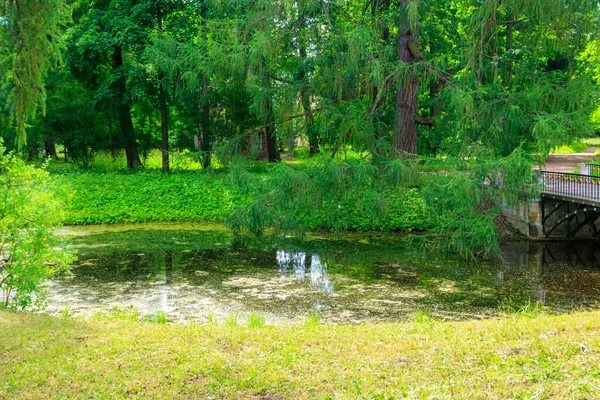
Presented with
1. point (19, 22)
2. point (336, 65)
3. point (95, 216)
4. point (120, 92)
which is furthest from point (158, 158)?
point (19, 22)

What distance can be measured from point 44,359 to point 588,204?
14.9 m

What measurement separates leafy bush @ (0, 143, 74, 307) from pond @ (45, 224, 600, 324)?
5.25ft

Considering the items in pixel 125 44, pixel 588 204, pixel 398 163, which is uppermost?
pixel 125 44

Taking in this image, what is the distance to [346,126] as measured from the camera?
1636 centimetres

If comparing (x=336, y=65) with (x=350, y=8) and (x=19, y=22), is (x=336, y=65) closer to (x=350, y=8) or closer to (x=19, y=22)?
(x=350, y=8)

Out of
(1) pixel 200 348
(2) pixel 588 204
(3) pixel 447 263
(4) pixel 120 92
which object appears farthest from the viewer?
(4) pixel 120 92

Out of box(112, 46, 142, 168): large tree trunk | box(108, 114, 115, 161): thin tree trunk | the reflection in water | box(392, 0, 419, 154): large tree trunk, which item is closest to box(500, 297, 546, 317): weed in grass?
the reflection in water

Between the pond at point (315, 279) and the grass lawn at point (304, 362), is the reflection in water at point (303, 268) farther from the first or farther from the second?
the grass lawn at point (304, 362)

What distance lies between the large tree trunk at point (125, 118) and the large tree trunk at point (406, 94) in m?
11.9

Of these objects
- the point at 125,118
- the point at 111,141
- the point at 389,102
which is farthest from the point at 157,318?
the point at 111,141

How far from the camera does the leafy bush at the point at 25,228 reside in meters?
9.70

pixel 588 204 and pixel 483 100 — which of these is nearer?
pixel 483 100

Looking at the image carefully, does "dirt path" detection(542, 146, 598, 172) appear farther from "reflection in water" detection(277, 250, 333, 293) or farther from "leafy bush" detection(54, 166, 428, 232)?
"reflection in water" detection(277, 250, 333, 293)

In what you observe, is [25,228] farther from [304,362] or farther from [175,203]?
[175,203]
